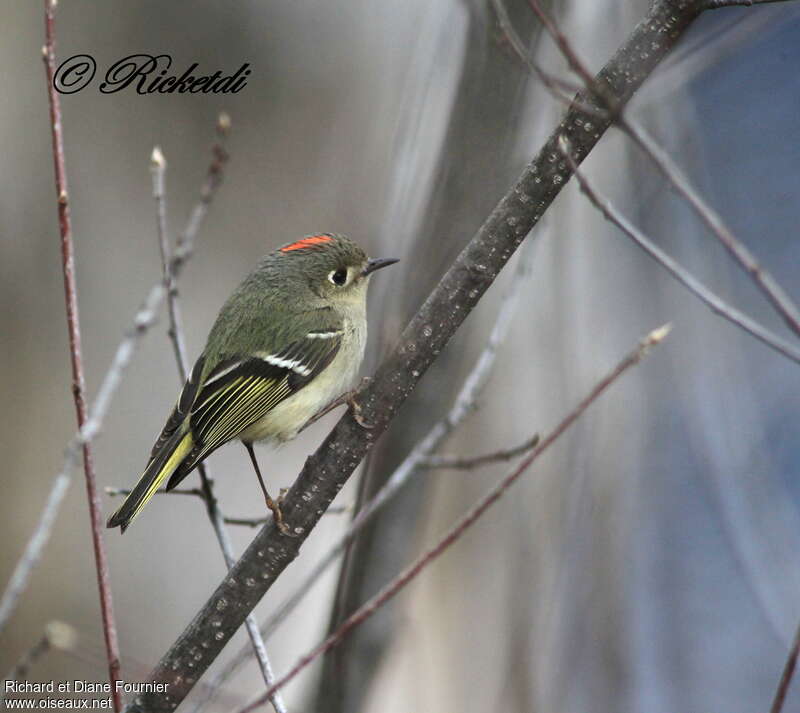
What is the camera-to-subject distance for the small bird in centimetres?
231

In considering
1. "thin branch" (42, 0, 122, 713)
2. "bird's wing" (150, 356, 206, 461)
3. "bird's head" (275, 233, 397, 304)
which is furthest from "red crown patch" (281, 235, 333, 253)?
"thin branch" (42, 0, 122, 713)

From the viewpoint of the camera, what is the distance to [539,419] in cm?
342

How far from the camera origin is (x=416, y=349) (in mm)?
1555

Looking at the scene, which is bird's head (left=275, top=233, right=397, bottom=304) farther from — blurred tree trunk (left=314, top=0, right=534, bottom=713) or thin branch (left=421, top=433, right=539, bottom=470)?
thin branch (left=421, top=433, right=539, bottom=470)

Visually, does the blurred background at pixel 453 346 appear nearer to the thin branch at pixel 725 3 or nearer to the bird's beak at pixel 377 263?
the bird's beak at pixel 377 263

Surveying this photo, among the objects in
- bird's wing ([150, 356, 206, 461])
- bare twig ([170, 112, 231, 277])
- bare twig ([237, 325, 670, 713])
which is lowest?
bare twig ([237, 325, 670, 713])

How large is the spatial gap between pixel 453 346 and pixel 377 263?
37 cm

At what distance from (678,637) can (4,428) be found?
313 centimetres

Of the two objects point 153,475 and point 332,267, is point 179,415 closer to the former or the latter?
point 153,475

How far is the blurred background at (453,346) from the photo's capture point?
8.88ft

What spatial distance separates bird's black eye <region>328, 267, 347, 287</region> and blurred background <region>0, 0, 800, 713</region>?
0.15 metres

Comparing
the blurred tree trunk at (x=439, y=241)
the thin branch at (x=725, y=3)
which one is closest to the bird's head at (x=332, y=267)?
the blurred tree trunk at (x=439, y=241)

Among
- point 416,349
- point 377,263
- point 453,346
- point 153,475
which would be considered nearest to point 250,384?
point 153,475

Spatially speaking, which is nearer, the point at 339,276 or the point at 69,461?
the point at 69,461
